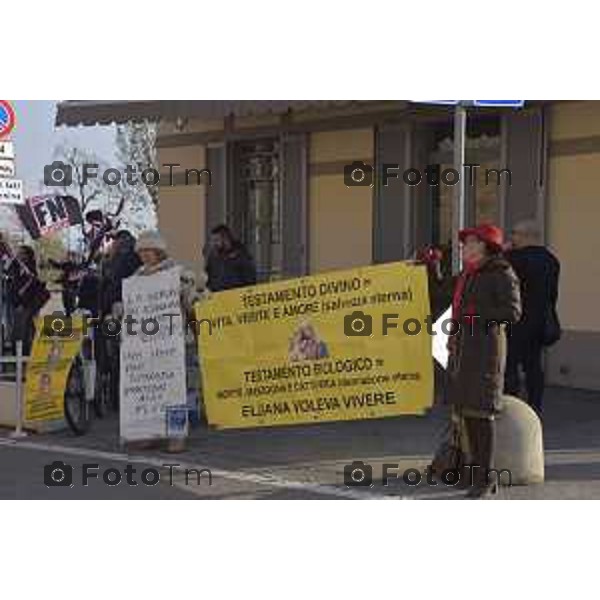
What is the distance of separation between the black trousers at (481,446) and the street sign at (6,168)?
24.9 ft

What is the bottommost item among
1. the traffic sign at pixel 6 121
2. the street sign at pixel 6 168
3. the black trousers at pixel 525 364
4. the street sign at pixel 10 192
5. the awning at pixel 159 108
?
the black trousers at pixel 525 364

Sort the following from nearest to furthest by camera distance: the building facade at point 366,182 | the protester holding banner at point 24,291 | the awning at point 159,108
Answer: the awning at point 159,108, the building facade at point 366,182, the protester holding banner at point 24,291

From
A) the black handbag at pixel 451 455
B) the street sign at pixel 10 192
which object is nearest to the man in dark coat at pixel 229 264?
the street sign at pixel 10 192

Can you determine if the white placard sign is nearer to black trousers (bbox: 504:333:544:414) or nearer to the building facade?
black trousers (bbox: 504:333:544:414)

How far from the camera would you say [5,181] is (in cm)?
1334

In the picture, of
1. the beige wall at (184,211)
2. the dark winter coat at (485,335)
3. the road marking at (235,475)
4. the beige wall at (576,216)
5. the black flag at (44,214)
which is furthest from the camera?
the beige wall at (184,211)

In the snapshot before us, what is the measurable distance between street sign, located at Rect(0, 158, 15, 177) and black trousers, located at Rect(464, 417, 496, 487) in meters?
7.58

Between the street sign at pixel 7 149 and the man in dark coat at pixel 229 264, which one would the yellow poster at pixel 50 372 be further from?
the street sign at pixel 7 149

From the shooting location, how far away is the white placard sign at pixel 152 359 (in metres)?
9.51

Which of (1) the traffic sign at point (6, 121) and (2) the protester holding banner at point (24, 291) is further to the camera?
(2) the protester holding banner at point (24, 291)

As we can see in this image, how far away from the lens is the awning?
12.2 m

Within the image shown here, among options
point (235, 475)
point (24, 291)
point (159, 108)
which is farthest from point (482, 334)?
point (24, 291)

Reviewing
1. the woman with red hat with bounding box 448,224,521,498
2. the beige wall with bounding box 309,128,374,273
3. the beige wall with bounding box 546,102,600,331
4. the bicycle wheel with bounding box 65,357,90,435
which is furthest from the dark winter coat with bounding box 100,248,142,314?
the woman with red hat with bounding box 448,224,521,498

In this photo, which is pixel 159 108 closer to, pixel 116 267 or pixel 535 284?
pixel 116 267
